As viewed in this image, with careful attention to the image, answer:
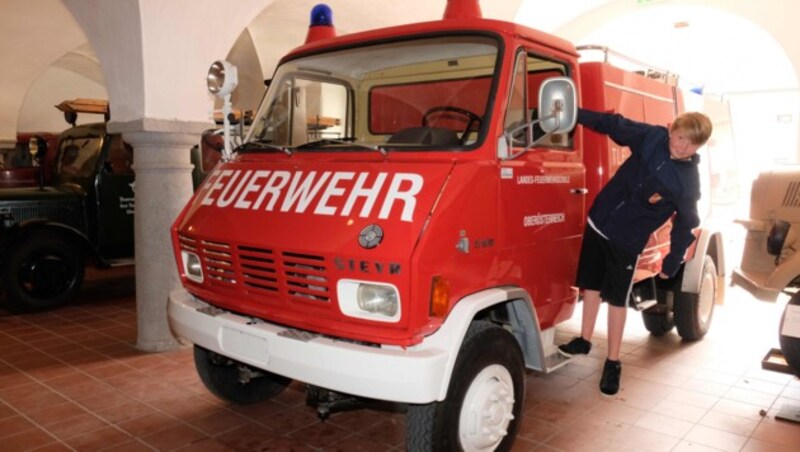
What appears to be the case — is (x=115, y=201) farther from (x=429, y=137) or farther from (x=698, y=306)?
(x=698, y=306)

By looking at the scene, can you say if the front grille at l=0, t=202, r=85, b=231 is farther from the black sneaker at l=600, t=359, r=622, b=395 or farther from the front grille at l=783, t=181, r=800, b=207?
the front grille at l=783, t=181, r=800, b=207

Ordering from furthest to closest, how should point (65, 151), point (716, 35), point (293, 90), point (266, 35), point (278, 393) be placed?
point (716, 35) → point (266, 35) → point (65, 151) → point (278, 393) → point (293, 90)

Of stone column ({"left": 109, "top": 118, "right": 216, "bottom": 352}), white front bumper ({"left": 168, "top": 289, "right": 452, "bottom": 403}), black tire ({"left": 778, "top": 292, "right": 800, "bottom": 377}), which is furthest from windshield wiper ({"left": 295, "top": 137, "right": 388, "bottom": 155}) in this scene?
black tire ({"left": 778, "top": 292, "right": 800, "bottom": 377})

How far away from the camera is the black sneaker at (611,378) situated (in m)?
4.04

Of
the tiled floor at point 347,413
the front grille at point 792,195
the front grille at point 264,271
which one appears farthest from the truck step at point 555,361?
the front grille at point 792,195

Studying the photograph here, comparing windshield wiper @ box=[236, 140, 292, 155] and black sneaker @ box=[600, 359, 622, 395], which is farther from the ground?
windshield wiper @ box=[236, 140, 292, 155]

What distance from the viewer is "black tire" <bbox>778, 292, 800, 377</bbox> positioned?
12.8 ft

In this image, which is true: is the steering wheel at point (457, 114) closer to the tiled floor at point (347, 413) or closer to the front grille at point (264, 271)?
the front grille at point (264, 271)

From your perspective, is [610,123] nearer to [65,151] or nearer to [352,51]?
[352,51]

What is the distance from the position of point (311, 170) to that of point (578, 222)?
177 centimetres

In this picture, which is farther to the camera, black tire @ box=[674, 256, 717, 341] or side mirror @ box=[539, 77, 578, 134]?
black tire @ box=[674, 256, 717, 341]

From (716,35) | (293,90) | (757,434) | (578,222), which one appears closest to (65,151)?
Answer: (293,90)

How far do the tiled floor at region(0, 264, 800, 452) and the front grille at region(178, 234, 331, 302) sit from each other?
3.63 feet

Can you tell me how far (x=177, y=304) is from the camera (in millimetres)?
3408
